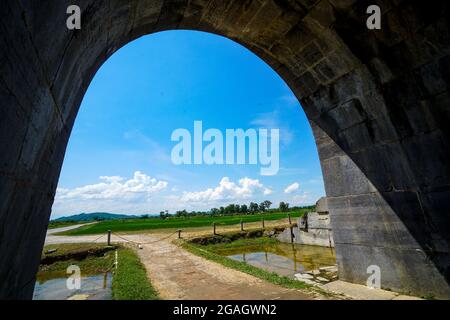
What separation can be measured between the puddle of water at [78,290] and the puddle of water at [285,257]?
21.8ft

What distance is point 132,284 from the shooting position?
7.40 m

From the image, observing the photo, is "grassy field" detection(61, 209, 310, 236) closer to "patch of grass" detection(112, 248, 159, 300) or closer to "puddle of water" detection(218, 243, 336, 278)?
"puddle of water" detection(218, 243, 336, 278)

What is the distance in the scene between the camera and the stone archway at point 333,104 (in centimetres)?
158

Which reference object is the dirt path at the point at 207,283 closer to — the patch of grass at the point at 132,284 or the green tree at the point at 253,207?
the patch of grass at the point at 132,284

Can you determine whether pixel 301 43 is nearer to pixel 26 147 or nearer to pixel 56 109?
pixel 56 109

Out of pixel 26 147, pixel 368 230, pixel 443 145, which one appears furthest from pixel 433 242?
pixel 26 147

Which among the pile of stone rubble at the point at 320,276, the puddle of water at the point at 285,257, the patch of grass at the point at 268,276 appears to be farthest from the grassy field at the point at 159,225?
the pile of stone rubble at the point at 320,276

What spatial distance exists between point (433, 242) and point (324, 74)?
11.7ft

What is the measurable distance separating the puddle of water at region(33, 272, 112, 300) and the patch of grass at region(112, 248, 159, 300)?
42 cm

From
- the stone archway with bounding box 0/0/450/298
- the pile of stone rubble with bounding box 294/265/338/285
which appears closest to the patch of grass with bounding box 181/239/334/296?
the pile of stone rubble with bounding box 294/265/338/285

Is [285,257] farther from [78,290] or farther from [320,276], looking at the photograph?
[78,290]

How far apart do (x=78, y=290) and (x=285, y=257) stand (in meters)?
10.3

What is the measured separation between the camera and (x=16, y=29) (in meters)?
1.16

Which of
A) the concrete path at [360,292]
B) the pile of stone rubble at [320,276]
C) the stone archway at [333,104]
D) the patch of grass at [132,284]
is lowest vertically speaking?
the patch of grass at [132,284]
